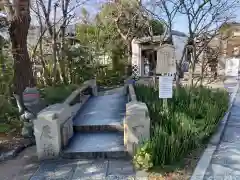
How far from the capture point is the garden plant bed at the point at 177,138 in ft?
13.3

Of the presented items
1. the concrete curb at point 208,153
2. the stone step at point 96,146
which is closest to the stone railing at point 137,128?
the stone step at point 96,146

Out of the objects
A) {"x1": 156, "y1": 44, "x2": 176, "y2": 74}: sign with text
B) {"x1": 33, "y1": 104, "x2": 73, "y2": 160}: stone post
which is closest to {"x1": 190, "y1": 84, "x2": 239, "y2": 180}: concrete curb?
{"x1": 156, "y1": 44, "x2": 176, "y2": 74}: sign with text

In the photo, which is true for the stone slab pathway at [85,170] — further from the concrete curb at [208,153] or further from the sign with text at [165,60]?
the sign with text at [165,60]

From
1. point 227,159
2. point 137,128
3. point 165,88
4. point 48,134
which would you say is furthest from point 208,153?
point 48,134

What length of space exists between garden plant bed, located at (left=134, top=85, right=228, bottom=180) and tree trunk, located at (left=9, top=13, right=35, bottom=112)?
3689mm

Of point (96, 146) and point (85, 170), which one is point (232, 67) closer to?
point (96, 146)

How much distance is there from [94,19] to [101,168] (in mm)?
14983

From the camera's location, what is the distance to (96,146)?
5043mm

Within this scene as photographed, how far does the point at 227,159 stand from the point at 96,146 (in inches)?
102

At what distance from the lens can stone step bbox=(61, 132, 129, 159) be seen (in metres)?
4.71

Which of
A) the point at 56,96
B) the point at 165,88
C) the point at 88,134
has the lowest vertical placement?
the point at 88,134

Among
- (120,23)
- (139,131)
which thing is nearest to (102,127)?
(139,131)

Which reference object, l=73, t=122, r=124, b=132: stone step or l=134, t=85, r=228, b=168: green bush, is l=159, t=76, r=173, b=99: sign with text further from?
l=73, t=122, r=124, b=132: stone step

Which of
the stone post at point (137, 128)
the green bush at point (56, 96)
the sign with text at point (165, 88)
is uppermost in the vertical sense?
the sign with text at point (165, 88)
